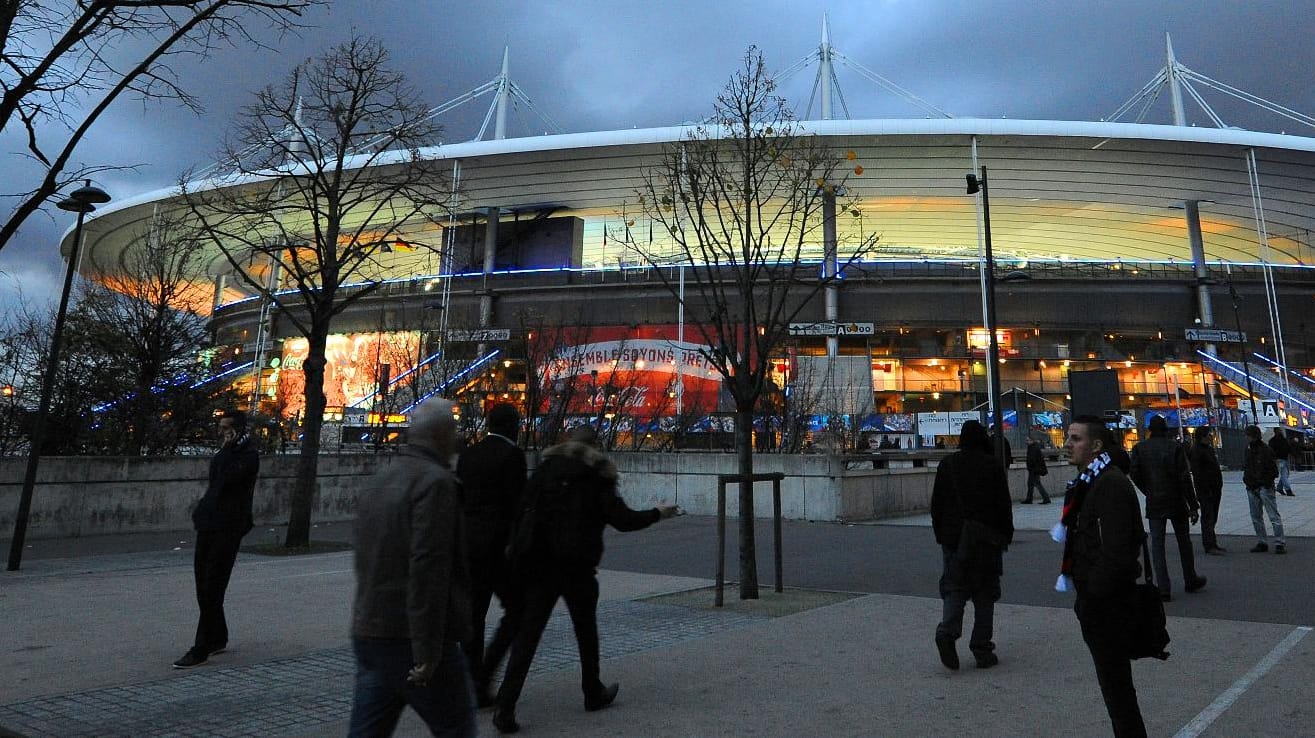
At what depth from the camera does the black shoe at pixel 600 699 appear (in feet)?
14.5

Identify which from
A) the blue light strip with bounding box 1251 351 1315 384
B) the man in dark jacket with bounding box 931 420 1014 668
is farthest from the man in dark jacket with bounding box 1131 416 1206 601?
the blue light strip with bounding box 1251 351 1315 384

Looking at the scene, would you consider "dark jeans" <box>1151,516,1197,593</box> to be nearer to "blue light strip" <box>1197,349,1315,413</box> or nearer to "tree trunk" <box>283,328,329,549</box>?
"tree trunk" <box>283,328,329,549</box>

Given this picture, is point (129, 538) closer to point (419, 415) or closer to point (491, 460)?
point (491, 460)

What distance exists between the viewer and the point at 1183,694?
14.8 ft

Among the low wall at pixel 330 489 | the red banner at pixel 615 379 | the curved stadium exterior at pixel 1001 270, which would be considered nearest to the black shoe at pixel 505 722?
the low wall at pixel 330 489

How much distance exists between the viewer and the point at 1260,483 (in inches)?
403

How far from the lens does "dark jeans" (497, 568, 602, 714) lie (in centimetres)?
423

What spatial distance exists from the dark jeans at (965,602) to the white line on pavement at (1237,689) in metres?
1.29

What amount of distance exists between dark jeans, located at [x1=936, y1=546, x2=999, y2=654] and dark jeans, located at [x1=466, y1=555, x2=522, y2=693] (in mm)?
2806

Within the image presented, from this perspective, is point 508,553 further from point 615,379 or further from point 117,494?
point 615,379

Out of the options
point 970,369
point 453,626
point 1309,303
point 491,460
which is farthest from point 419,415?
point 1309,303

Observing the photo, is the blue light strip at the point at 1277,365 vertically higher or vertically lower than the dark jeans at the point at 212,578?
higher

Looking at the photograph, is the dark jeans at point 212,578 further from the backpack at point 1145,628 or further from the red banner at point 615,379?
the red banner at point 615,379

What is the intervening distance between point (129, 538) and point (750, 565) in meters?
11.2
